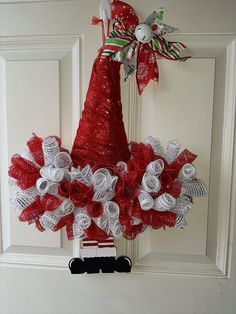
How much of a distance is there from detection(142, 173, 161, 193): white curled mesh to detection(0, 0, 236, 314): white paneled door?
169mm

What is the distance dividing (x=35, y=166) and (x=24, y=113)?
0.65 feet

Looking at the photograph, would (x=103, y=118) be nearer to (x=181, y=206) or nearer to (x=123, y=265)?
(x=181, y=206)

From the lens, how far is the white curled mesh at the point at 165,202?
38cm

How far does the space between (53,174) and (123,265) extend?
0.93 ft

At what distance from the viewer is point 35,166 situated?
0.40 metres

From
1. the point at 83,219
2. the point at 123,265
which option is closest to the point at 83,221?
the point at 83,219

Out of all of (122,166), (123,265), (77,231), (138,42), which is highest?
(138,42)

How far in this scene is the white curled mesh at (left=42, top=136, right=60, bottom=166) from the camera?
0.39 m

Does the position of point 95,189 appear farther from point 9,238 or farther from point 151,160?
point 9,238

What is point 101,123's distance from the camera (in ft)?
1.39

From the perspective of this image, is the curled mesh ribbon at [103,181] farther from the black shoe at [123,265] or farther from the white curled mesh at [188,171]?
the black shoe at [123,265]

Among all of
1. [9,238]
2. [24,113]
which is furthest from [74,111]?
[9,238]

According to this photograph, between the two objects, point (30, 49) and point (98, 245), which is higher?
point (30, 49)

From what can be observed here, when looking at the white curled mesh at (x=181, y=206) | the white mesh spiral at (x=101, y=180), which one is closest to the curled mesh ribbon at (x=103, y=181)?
the white mesh spiral at (x=101, y=180)
